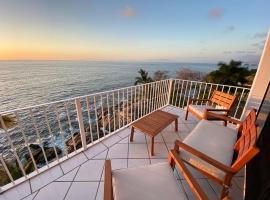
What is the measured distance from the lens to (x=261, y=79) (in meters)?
2.32

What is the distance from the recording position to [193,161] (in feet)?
4.68

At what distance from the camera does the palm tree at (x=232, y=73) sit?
9.23m

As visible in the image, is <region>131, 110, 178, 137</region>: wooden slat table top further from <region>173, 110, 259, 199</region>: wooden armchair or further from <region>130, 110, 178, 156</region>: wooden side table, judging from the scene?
<region>173, 110, 259, 199</region>: wooden armchair

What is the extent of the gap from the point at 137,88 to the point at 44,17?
15.5ft

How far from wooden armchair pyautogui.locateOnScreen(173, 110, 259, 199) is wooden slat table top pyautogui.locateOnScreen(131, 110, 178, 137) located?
55cm

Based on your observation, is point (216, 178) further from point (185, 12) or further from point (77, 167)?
point (185, 12)

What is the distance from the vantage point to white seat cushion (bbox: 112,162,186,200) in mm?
969

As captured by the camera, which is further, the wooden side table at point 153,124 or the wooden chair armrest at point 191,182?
the wooden side table at point 153,124

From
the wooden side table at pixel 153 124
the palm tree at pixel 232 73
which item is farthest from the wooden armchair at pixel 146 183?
the palm tree at pixel 232 73

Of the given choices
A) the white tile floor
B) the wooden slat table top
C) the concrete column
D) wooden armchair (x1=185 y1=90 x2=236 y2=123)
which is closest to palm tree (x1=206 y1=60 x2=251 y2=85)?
wooden armchair (x1=185 y1=90 x2=236 y2=123)

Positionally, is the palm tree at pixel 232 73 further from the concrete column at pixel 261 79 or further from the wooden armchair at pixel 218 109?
the concrete column at pixel 261 79

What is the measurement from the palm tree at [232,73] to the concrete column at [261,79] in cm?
854

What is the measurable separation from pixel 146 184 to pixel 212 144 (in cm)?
110

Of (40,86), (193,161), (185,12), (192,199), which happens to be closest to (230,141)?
(193,161)
